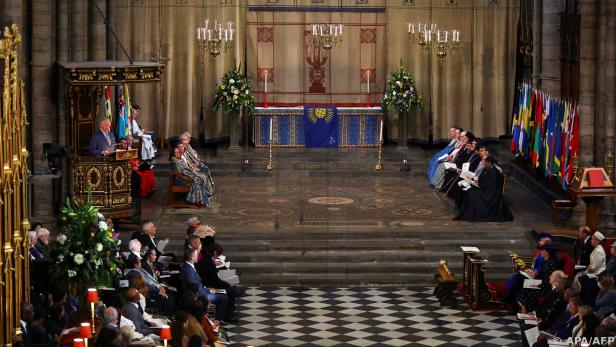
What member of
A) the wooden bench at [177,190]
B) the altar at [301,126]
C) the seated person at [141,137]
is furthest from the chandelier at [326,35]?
the wooden bench at [177,190]

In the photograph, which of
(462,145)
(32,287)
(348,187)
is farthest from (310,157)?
(32,287)

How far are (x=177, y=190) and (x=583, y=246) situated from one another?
8.42 meters

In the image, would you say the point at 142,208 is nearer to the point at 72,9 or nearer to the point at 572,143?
the point at 72,9

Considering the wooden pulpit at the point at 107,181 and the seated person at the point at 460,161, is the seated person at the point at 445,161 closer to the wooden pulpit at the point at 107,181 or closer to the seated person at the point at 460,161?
the seated person at the point at 460,161

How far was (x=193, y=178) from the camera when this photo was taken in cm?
2689

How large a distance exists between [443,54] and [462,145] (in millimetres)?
3824

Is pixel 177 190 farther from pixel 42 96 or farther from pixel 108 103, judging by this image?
pixel 42 96

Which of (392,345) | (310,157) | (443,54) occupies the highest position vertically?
(443,54)

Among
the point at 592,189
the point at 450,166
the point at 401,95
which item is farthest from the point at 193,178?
the point at 401,95

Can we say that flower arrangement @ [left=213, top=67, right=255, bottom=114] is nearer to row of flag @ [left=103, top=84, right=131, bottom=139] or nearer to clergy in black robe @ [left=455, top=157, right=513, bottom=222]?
row of flag @ [left=103, top=84, right=131, bottom=139]

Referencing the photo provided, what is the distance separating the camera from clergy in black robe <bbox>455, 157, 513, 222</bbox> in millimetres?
25938

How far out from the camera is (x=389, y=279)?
23969 millimetres

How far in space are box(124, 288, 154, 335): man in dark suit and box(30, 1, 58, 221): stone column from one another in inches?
272

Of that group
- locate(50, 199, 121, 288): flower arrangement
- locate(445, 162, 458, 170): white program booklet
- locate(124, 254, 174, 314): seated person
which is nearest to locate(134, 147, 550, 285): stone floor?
locate(445, 162, 458, 170): white program booklet
